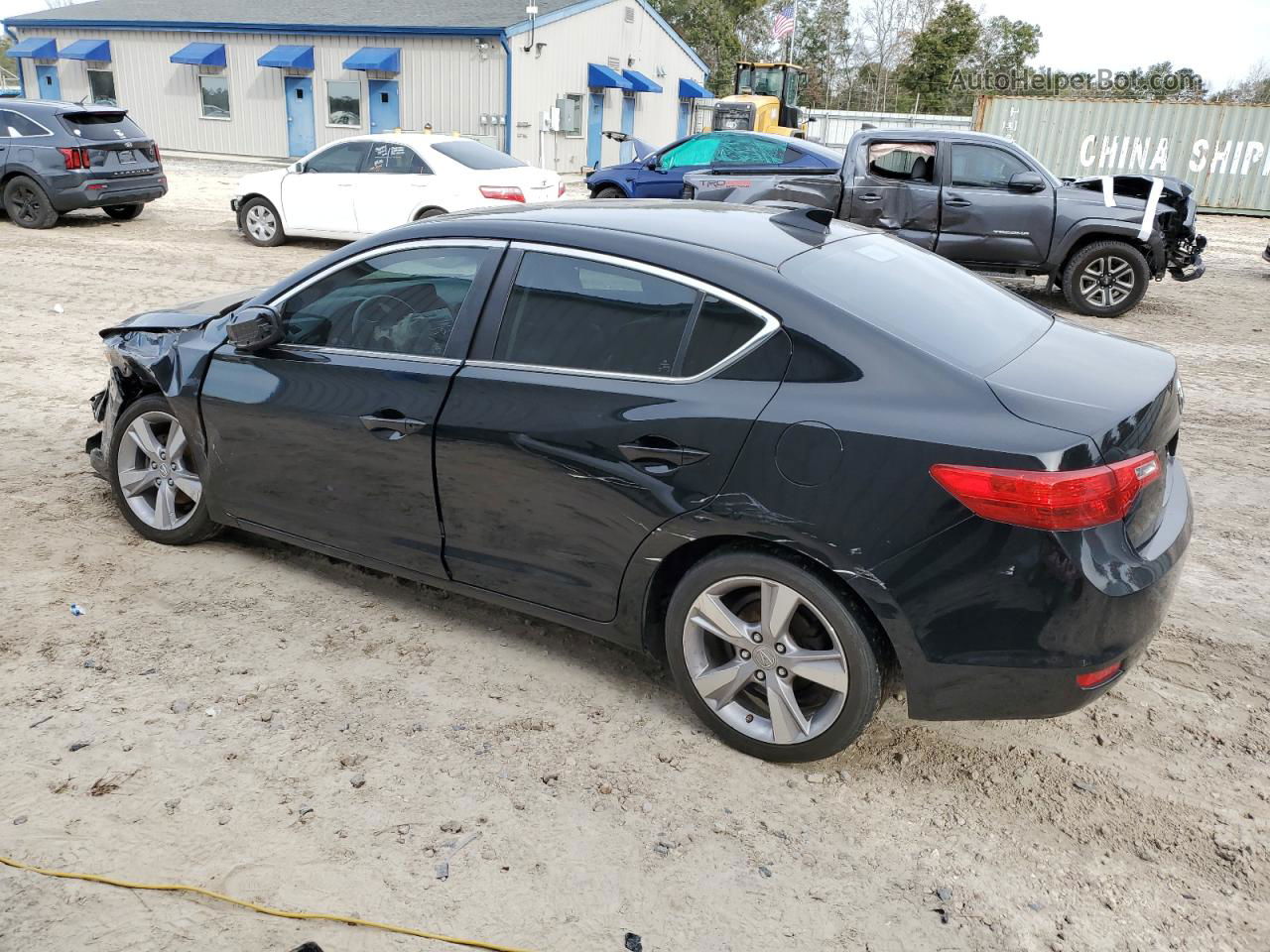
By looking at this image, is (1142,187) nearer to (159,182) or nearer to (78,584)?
(78,584)

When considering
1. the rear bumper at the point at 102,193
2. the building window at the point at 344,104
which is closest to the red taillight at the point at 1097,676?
the rear bumper at the point at 102,193

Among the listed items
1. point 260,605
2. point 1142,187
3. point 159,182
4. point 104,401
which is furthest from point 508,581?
point 159,182

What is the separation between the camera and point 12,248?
12922 millimetres

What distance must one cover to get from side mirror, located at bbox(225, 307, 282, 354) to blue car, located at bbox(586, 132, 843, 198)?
31.1ft

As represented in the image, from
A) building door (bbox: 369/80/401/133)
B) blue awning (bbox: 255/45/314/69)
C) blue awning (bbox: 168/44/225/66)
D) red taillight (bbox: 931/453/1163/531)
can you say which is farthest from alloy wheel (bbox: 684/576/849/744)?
blue awning (bbox: 168/44/225/66)

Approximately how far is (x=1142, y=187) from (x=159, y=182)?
517 inches

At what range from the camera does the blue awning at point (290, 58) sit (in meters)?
27.8

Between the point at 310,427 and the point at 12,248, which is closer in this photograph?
the point at 310,427

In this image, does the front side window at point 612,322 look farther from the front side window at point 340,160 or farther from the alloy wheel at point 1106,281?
the front side window at point 340,160

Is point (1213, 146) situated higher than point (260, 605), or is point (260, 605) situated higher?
point (1213, 146)

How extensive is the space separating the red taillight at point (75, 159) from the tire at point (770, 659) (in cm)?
1411

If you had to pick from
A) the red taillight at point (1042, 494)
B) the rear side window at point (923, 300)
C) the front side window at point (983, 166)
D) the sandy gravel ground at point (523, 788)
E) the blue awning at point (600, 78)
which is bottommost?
the sandy gravel ground at point (523, 788)

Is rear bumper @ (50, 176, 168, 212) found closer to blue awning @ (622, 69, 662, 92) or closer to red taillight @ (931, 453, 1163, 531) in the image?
red taillight @ (931, 453, 1163, 531)

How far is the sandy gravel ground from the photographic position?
2.69 meters
